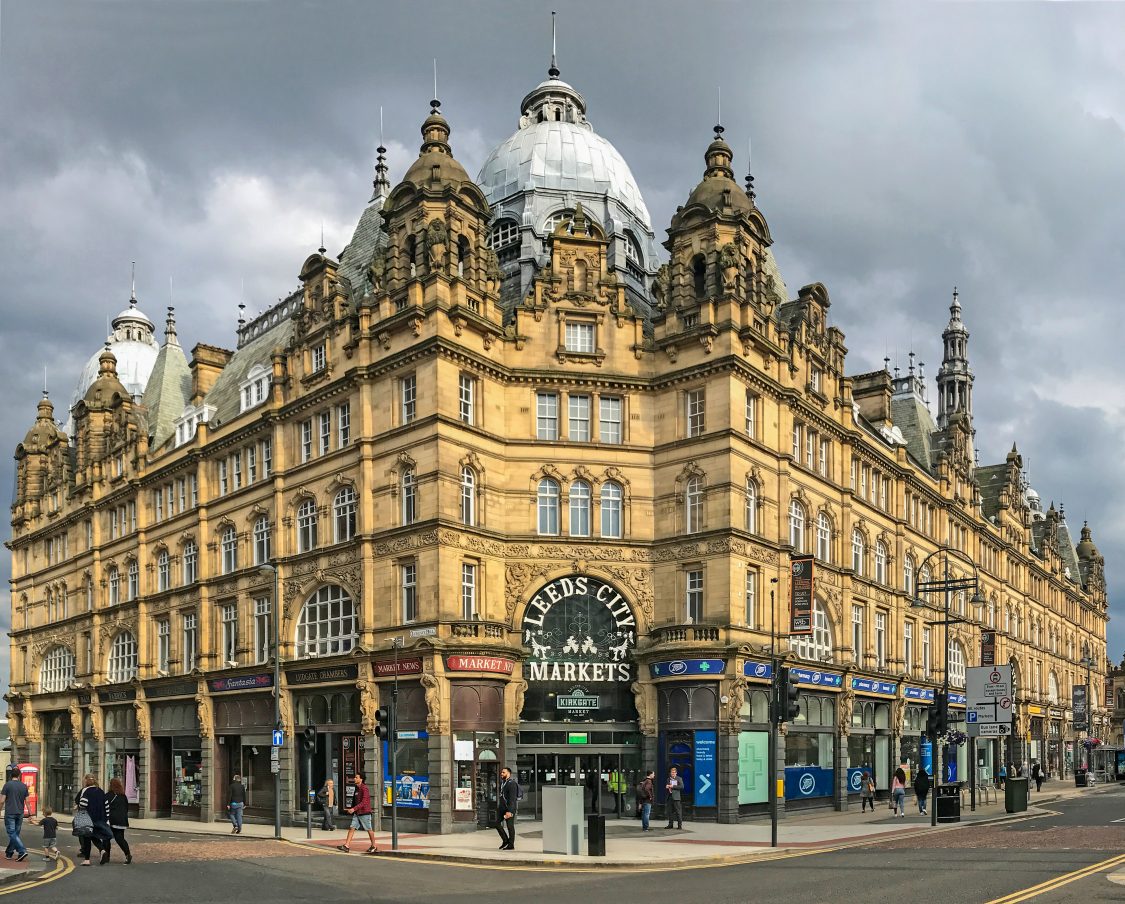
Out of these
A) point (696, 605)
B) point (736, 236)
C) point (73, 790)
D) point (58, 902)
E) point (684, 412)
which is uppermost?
point (736, 236)

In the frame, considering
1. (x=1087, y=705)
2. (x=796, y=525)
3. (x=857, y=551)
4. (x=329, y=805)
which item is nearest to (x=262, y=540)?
(x=329, y=805)

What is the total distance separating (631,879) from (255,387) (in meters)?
35.0

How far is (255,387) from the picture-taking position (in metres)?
53.8

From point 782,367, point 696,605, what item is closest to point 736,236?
point 782,367

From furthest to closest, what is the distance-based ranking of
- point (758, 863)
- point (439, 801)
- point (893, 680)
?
point (893, 680) < point (439, 801) < point (758, 863)

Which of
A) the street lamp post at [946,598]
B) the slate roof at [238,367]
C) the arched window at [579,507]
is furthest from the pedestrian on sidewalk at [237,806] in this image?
the street lamp post at [946,598]

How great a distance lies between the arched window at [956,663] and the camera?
69938mm

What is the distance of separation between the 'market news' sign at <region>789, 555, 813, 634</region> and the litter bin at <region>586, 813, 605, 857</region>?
1829 centimetres

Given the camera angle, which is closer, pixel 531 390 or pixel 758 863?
pixel 758 863

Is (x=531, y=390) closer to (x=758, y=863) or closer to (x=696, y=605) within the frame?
(x=696, y=605)

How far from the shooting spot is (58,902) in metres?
20.3

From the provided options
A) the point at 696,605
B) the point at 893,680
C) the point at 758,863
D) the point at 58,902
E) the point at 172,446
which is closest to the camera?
the point at 58,902

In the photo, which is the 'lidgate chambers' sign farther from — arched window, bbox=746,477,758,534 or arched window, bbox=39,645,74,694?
arched window, bbox=39,645,74,694

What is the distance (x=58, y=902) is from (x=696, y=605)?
2740 cm
